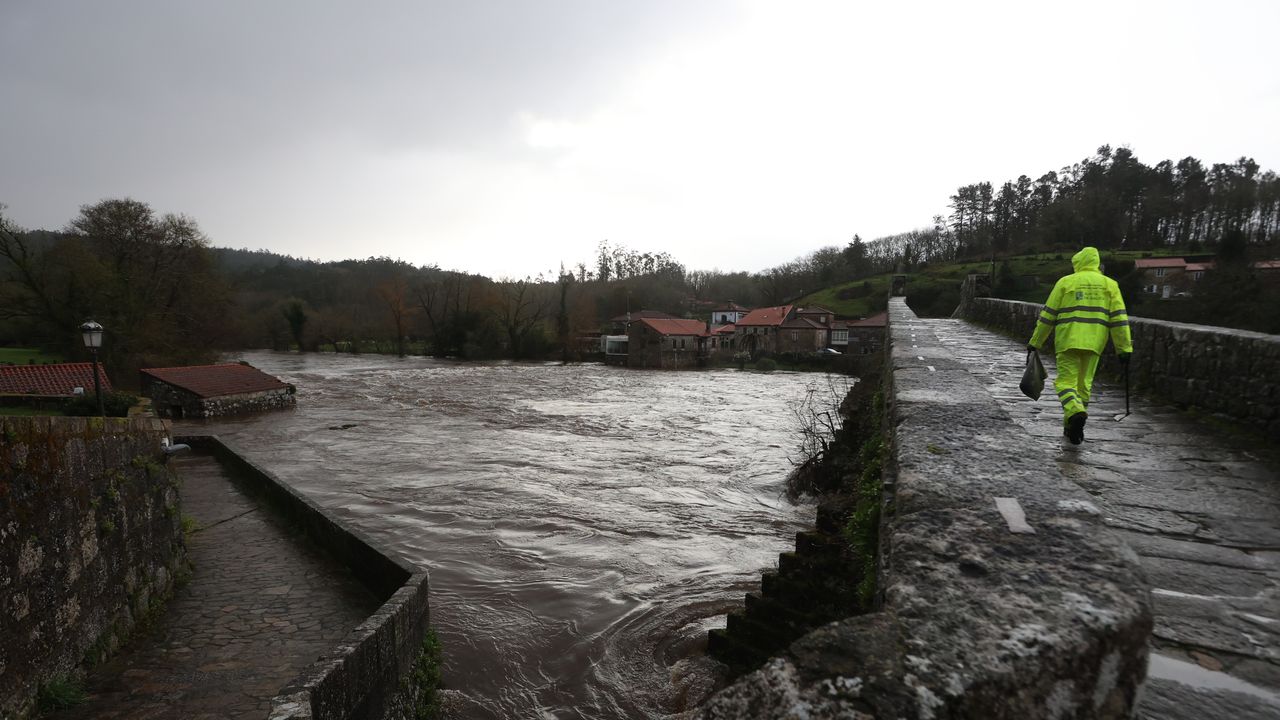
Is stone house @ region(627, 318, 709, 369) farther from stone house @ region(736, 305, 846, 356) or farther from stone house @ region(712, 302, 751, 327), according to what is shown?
stone house @ region(712, 302, 751, 327)

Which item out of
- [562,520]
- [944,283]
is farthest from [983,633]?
[944,283]

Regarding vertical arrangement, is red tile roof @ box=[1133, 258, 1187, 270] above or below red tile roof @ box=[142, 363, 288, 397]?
above

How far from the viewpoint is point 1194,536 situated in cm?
298

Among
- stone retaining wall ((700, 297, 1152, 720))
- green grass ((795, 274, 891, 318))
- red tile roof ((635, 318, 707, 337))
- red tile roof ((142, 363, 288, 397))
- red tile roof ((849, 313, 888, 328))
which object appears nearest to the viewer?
stone retaining wall ((700, 297, 1152, 720))

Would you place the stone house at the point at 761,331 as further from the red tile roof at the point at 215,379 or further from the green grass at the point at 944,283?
the red tile roof at the point at 215,379

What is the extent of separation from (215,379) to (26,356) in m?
9.54

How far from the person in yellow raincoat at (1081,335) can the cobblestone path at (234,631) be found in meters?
7.14

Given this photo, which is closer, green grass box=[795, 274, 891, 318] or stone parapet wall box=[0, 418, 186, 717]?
stone parapet wall box=[0, 418, 186, 717]

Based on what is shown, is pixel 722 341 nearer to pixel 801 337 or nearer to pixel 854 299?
pixel 801 337

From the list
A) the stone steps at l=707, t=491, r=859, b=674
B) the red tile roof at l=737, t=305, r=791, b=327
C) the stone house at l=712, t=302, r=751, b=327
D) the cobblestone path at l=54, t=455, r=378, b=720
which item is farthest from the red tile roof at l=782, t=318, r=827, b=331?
the stone steps at l=707, t=491, r=859, b=674

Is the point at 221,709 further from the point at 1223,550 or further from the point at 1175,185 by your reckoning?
the point at 1175,185

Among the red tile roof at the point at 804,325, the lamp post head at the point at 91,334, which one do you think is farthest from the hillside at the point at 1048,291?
the lamp post head at the point at 91,334

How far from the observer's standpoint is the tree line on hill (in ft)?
88.5

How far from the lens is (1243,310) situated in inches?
848
